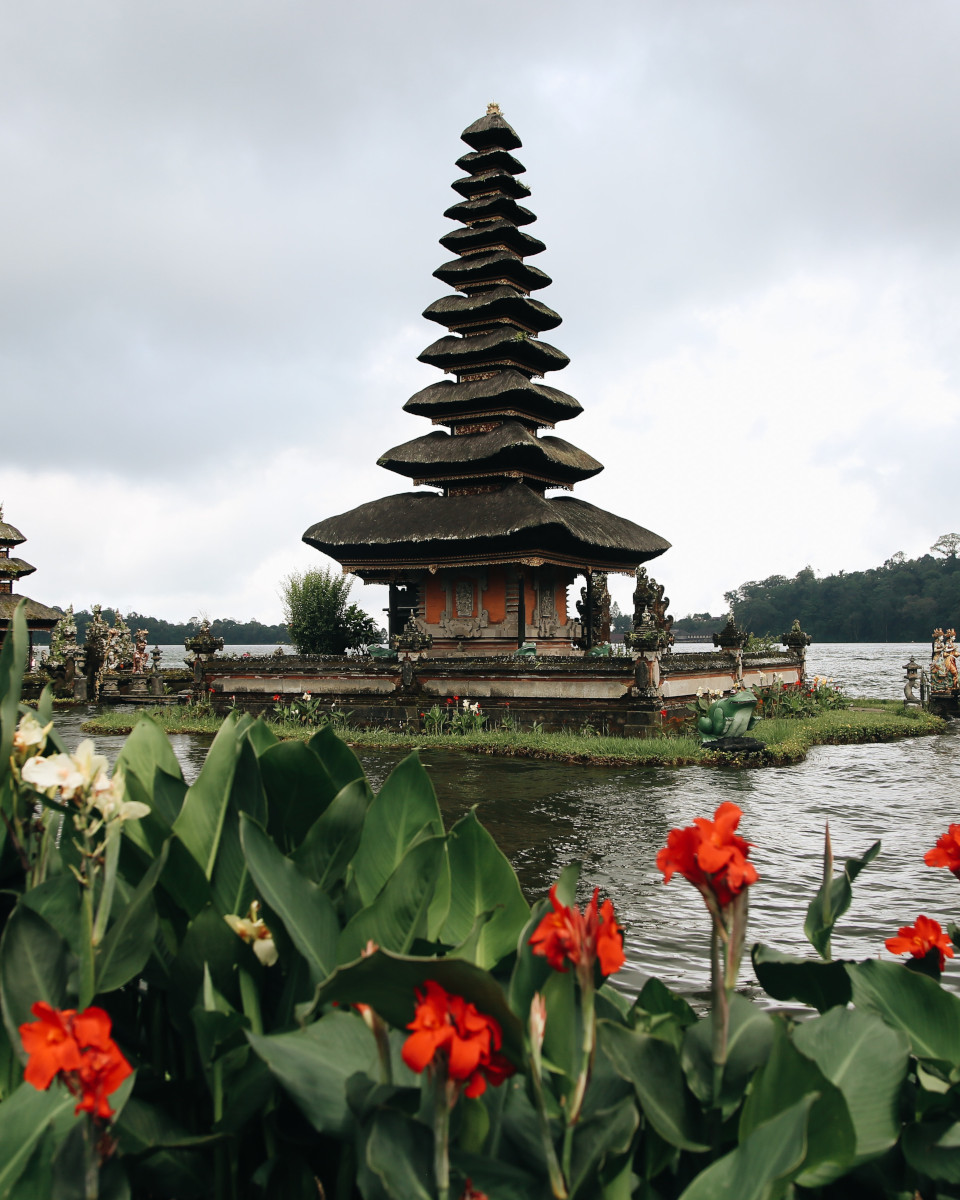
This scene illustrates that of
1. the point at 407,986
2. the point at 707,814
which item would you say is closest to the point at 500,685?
the point at 707,814

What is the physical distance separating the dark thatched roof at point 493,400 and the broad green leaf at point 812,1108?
69.1 ft

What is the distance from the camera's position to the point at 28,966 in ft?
4.65

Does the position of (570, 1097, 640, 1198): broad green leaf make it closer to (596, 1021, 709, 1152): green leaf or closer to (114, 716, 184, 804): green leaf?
(596, 1021, 709, 1152): green leaf

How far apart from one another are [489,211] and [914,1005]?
25169mm

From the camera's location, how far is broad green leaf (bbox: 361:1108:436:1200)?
1.18 meters

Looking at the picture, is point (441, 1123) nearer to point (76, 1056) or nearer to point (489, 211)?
point (76, 1056)

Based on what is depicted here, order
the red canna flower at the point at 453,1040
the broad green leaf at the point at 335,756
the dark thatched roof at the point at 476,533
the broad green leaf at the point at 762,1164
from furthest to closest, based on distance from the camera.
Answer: the dark thatched roof at the point at 476,533, the broad green leaf at the point at 335,756, the broad green leaf at the point at 762,1164, the red canna flower at the point at 453,1040

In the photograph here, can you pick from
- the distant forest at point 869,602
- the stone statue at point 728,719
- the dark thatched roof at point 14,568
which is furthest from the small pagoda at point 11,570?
the distant forest at point 869,602

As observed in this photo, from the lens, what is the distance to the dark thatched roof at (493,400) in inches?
862

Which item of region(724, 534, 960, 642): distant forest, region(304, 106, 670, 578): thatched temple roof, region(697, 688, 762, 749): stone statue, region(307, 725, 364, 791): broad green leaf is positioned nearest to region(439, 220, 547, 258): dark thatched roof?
region(304, 106, 670, 578): thatched temple roof

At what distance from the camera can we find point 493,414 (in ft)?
73.4

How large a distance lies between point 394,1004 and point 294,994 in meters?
0.46

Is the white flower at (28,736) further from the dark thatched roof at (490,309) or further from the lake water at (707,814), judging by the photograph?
the dark thatched roof at (490,309)

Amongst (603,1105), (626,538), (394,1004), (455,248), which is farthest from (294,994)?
(455,248)
